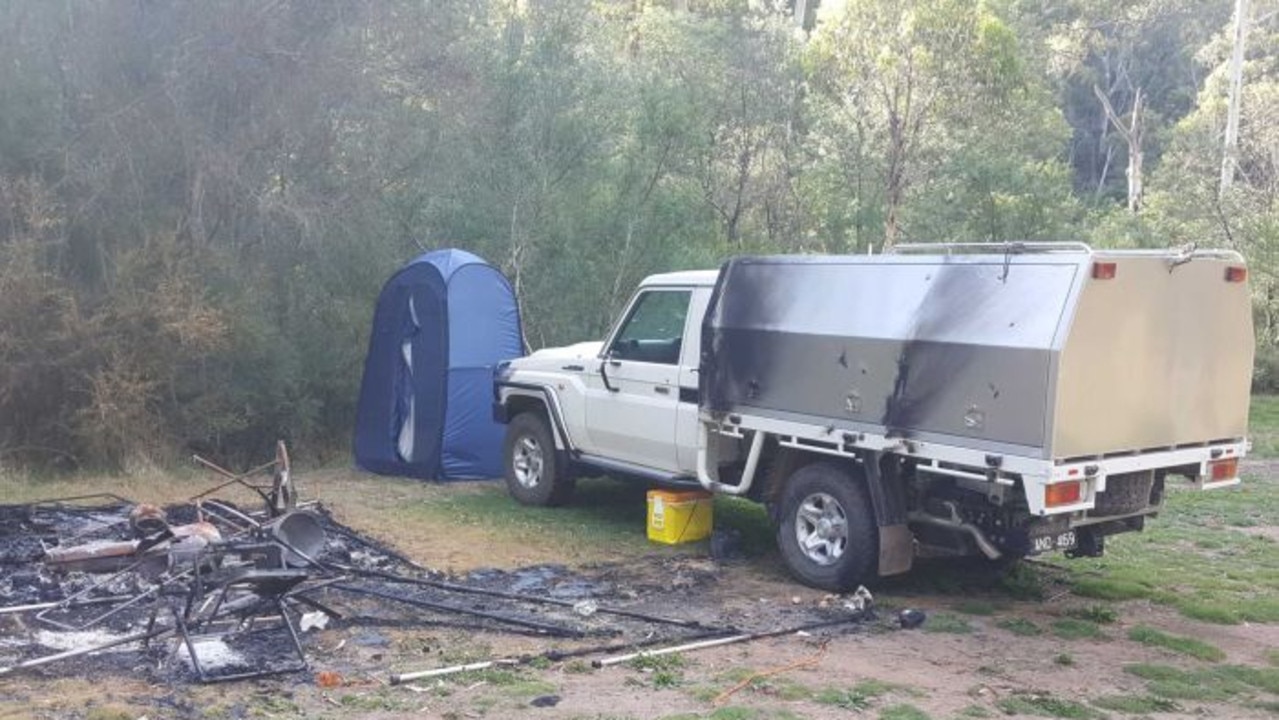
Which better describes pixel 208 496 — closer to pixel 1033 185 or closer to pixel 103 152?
pixel 103 152

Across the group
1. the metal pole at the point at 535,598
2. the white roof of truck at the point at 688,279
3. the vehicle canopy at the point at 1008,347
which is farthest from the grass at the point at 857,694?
the white roof of truck at the point at 688,279

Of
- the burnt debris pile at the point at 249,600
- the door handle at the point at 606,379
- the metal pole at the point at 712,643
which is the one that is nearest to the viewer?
the burnt debris pile at the point at 249,600

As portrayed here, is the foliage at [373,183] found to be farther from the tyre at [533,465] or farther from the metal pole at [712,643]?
the metal pole at [712,643]

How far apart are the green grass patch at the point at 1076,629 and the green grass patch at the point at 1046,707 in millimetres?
1339

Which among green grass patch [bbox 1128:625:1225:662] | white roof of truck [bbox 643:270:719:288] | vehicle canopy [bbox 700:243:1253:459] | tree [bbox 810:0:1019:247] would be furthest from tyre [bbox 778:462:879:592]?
tree [bbox 810:0:1019:247]

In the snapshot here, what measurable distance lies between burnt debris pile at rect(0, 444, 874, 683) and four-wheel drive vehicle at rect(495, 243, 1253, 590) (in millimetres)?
991

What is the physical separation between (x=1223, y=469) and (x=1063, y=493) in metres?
1.84

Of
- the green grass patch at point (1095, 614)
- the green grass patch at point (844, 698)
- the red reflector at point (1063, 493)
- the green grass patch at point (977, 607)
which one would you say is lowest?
the green grass patch at point (844, 698)

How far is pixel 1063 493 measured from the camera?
24.5 feet

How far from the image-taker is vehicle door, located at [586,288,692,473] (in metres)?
10.1

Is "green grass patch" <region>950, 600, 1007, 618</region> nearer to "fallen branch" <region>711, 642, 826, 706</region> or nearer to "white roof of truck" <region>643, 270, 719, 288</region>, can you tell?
"fallen branch" <region>711, 642, 826, 706</region>

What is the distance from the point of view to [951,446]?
310 inches

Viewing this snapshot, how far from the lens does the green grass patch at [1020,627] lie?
312 inches

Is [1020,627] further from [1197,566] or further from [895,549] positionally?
[1197,566]
